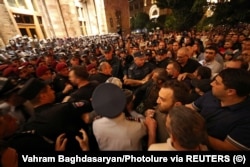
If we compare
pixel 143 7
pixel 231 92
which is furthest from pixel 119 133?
pixel 143 7

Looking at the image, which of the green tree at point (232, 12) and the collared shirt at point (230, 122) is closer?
the collared shirt at point (230, 122)

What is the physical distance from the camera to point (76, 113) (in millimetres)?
1969

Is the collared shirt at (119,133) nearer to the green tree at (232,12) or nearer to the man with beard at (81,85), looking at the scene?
the man with beard at (81,85)

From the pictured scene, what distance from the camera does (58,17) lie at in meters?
17.1

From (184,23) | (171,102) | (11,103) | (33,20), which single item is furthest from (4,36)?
(33,20)

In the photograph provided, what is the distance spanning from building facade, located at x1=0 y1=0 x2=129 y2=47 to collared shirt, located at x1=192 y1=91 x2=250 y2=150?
11629mm

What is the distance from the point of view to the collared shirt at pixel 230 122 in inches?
57.0

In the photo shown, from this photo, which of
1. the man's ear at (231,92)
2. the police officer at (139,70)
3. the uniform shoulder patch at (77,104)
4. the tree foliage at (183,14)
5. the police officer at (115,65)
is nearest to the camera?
the man's ear at (231,92)

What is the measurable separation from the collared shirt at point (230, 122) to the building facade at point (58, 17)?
11.6m

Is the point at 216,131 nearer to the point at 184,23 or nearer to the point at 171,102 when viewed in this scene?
the point at 171,102

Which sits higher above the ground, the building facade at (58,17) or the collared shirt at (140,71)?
the building facade at (58,17)

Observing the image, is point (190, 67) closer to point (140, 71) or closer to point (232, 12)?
point (140, 71)

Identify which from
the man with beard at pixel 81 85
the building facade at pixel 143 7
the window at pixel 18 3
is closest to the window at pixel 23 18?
the window at pixel 18 3

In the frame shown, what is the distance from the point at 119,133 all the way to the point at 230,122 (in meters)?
0.98
